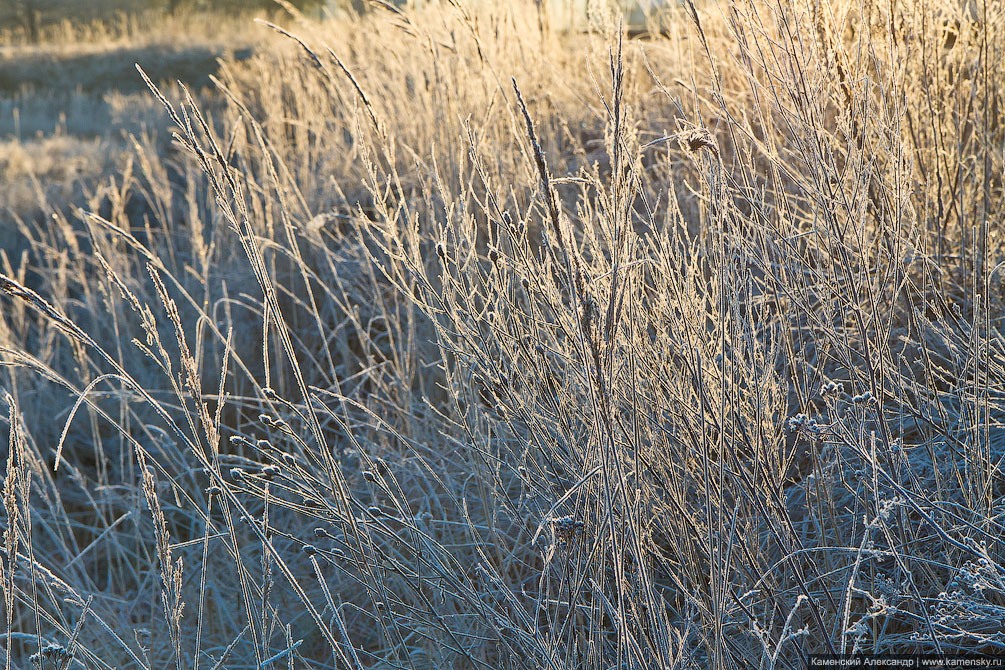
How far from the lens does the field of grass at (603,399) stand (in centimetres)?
103

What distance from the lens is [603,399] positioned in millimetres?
801

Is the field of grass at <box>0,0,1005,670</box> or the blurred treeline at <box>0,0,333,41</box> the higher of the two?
the blurred treeline at <box>0,0,333,41</box>

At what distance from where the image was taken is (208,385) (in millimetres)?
2986

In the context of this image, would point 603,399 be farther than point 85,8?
No

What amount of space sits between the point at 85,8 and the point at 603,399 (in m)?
24.9

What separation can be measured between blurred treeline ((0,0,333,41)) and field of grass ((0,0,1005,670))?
18924mm

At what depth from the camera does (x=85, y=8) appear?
21.0 metres

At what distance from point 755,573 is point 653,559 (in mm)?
188

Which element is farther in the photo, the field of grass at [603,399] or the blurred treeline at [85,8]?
the blurred treeline at [85,8]

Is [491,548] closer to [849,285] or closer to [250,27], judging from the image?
[849,285]

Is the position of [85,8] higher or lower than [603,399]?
higher

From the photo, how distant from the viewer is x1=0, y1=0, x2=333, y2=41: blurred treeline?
65.3 ft

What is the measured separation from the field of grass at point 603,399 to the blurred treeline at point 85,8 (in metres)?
18.9

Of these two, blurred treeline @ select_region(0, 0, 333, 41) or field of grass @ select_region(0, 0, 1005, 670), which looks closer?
field of grass @ select_region(0, 0, 1005, 670)
